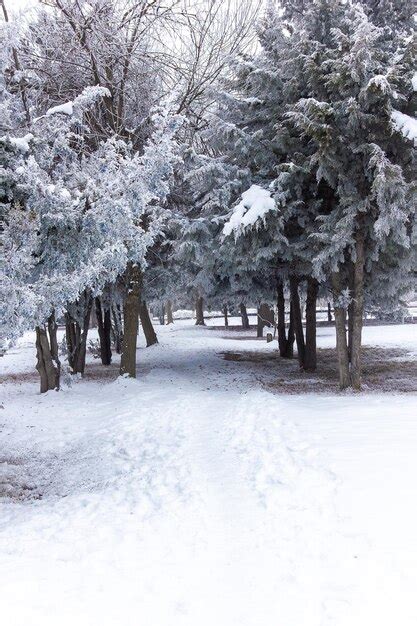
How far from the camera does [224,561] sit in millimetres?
3848

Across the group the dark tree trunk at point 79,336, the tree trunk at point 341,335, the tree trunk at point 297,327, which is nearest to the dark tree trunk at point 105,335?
the dark tree trunk at point 79,336

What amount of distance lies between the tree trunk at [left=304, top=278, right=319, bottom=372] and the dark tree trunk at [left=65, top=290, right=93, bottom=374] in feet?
21.2

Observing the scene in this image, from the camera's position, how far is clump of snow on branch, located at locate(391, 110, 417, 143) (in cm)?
914

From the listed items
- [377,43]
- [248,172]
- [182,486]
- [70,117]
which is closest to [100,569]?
[182,486]

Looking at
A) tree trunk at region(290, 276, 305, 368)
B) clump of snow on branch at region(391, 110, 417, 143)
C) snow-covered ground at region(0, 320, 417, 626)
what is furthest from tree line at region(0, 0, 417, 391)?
snow-covered ground at region(0, 320, 417, 626)

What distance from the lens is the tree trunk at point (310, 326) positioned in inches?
609

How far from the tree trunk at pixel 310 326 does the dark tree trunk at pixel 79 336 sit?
6.47 meters

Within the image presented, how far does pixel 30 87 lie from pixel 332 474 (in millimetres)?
→ 9724

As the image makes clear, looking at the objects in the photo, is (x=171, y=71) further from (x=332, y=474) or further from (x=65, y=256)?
(x=332, y=474)

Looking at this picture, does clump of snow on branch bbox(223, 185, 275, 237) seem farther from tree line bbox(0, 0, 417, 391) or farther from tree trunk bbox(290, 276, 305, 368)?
tree trunk bbox(290, 276, 305, 368)

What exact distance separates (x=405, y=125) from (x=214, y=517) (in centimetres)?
786

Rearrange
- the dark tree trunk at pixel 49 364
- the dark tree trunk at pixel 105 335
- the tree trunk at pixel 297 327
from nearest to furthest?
1. the dark tree trunk at pixel 49 364
2. the tree trunk at pixel 297 327
3. the dark tree trunk at pixel 105 335

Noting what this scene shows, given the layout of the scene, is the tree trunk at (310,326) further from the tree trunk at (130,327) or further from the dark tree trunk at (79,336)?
the dark tree trunk at (79,336)

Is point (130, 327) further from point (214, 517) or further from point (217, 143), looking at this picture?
point (214, 517)
